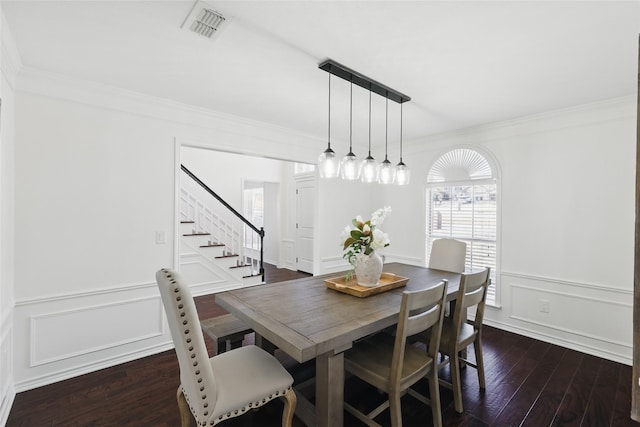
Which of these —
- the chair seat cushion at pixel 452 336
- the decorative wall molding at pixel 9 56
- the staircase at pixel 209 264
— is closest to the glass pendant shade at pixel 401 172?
the chair seat cushion at pixel 452 336

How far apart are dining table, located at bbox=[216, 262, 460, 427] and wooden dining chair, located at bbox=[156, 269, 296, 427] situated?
0.20 meters

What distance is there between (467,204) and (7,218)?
458cm

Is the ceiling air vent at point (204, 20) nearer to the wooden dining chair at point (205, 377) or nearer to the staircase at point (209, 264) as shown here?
the wooden dining chair at point (205, 377)

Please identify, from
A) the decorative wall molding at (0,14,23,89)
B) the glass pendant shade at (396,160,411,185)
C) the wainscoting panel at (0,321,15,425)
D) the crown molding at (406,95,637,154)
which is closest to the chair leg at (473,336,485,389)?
the glass pendant shade at (396,160,411,185)

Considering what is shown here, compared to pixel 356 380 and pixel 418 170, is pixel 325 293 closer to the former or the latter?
pixel 356 380

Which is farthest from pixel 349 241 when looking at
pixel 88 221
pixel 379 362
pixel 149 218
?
pixel 88 221

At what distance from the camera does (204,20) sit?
65.6 inches

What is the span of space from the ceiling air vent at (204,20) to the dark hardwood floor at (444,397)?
8.25ft

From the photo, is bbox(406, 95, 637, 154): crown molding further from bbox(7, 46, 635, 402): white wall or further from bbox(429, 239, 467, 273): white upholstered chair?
bbox(429, 239, 467, 273): white upholstered chair

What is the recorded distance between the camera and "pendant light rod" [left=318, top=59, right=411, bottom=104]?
2156mm

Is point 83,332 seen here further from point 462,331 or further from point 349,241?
point 462,331

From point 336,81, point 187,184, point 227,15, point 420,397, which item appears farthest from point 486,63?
point 187,184

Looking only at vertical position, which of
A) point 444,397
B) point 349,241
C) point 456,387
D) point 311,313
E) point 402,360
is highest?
point 349,241

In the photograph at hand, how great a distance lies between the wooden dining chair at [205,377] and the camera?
1372mm
